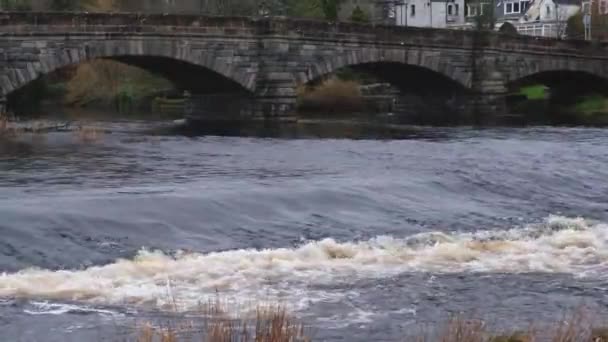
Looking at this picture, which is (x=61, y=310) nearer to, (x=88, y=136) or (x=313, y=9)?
(x=88, y=136)

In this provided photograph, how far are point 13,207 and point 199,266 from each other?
14.5 feet

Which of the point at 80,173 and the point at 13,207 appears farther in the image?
the point at 80,173

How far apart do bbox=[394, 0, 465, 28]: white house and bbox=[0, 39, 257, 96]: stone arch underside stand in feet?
236

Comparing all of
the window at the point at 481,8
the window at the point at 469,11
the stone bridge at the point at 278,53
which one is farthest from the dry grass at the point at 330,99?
the window at the point at 469,11

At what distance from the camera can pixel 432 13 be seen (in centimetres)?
11856

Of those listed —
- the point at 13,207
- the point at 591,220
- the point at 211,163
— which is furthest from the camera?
the point at 211,163

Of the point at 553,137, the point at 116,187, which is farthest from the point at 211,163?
the point at 553,137

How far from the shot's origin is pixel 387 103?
65000 mm

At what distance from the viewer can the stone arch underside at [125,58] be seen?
40.0m

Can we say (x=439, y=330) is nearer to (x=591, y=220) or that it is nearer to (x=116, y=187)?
(x=591, y=220)

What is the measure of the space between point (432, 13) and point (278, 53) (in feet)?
246

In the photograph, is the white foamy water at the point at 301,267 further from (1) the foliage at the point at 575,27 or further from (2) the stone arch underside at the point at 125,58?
(1) the foliage at the point at 575,27

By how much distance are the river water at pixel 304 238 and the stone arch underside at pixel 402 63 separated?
63.3 feet

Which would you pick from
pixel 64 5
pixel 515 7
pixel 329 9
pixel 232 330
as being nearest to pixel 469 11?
pixel 515 7
